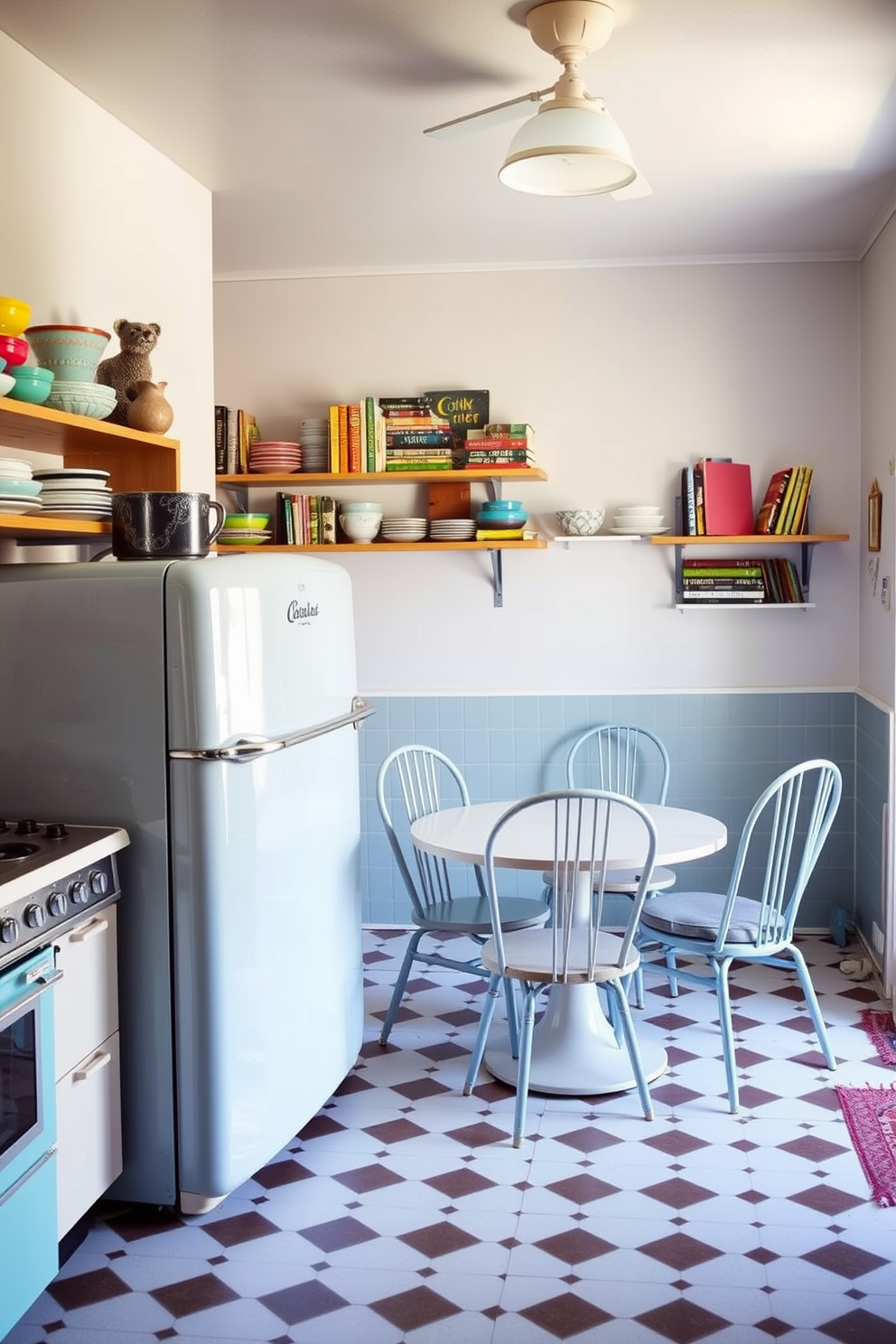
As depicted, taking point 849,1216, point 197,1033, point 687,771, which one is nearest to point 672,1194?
point 849,1216

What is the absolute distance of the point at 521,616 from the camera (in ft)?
16.3

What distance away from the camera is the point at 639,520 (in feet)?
15.6

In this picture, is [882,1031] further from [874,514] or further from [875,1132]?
[874,514]

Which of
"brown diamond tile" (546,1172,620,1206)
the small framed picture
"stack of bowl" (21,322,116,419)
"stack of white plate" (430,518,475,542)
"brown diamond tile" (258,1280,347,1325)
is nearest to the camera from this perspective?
"brown diamond tile" (258,1280,347,1325)

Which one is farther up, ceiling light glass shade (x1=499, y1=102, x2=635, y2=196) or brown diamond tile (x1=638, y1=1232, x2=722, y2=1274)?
ceiling light glass shade (x1=499, y1=102, x2=635, y2=196)

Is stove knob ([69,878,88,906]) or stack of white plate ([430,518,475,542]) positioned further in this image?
stack of white plate ([430,518,475,542])

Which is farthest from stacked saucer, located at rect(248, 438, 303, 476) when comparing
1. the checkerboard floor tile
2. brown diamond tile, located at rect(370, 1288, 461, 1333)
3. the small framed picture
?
brown diamond tile, located at rect(370, 1288, 461, 1333)

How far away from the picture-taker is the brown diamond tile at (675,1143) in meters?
3.06

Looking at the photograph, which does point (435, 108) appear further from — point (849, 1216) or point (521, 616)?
point (849, 1216)

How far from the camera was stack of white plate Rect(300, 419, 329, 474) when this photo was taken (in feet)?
15.7

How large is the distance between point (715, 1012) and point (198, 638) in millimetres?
2300

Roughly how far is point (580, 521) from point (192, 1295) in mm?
3059

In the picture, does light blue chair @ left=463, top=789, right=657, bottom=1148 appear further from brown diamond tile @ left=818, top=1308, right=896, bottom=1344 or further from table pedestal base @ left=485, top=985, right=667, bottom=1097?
brown diamond tile @ left=818, top=1308, right=896, bottom=1344

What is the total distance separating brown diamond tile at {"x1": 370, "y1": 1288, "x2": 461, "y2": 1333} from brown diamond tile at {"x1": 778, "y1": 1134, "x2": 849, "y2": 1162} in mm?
1033
